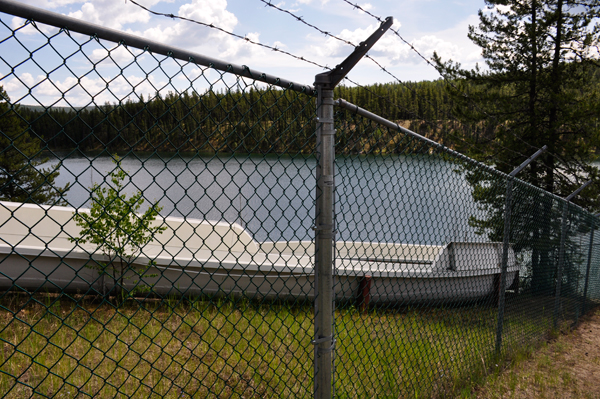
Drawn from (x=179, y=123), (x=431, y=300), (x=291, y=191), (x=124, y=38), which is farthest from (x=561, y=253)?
(x=291, y=191)

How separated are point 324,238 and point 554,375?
3671 millimetres

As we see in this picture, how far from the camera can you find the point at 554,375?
4336mm

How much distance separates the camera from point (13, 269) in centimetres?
A: 584

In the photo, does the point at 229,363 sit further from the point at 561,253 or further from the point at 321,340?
the point at 561,253

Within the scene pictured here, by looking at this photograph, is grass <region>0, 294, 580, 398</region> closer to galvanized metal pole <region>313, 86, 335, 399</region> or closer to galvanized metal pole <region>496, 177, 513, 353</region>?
galvanized metal pole <region>496, 177, 513, 353</region>

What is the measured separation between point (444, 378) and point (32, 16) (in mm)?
3882

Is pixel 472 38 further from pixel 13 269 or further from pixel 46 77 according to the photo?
pixel 46 77

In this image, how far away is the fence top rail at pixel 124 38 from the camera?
135 centimetres

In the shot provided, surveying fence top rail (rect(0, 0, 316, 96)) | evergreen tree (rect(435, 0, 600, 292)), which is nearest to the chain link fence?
fence top rail (rect(0, 0, 316, 96))

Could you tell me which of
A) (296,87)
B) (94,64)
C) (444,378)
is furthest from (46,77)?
(444,378)

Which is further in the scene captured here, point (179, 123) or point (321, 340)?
point (321, 340)

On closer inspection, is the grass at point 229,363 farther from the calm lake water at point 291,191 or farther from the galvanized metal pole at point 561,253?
the galvanized metal pole at point 561,253

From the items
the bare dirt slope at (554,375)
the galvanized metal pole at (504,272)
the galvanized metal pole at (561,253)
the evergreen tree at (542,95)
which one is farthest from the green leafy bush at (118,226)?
the evergreen tree at (542,95)

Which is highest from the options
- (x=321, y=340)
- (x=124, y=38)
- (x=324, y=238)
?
(x=124, y=38)
